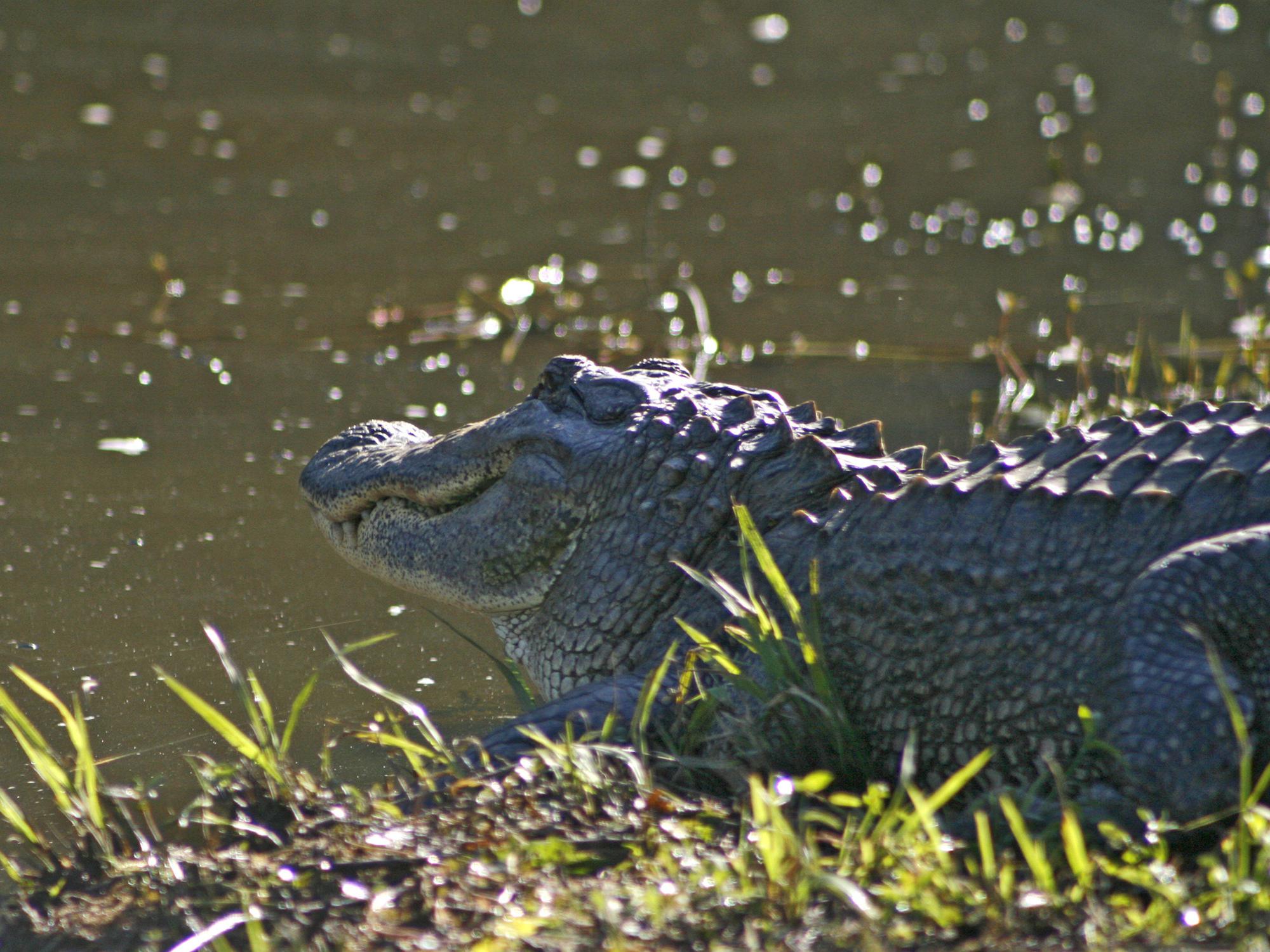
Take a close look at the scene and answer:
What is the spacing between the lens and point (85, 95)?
909 cm

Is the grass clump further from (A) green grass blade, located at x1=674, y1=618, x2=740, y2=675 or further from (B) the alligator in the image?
(B) the alligator

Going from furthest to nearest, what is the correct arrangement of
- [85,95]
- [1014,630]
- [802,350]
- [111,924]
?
[85,95] < [802,350] < [1014,630] < [111,924]

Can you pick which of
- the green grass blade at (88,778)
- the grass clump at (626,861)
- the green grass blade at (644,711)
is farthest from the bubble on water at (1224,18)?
the green grass blade at (88,778)

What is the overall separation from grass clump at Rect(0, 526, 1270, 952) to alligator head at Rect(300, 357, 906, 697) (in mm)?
389

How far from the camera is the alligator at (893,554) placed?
93.2 inches

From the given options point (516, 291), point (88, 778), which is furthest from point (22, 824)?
point (516, 291)

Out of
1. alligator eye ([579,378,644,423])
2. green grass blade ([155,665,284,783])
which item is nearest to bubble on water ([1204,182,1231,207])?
alligator eye ([579,378,644,423])

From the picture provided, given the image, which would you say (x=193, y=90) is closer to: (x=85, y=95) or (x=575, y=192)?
(x=85, y=95)

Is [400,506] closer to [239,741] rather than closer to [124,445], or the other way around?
[239,741]

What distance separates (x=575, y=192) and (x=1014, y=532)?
18.8ft

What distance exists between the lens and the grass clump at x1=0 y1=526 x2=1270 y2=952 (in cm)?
201

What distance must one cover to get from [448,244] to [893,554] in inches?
189

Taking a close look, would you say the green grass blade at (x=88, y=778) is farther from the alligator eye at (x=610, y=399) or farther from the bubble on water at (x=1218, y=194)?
the bubble on water at (x=1218, y=194)

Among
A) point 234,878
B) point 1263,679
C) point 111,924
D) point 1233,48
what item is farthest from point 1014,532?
point 1233,48
